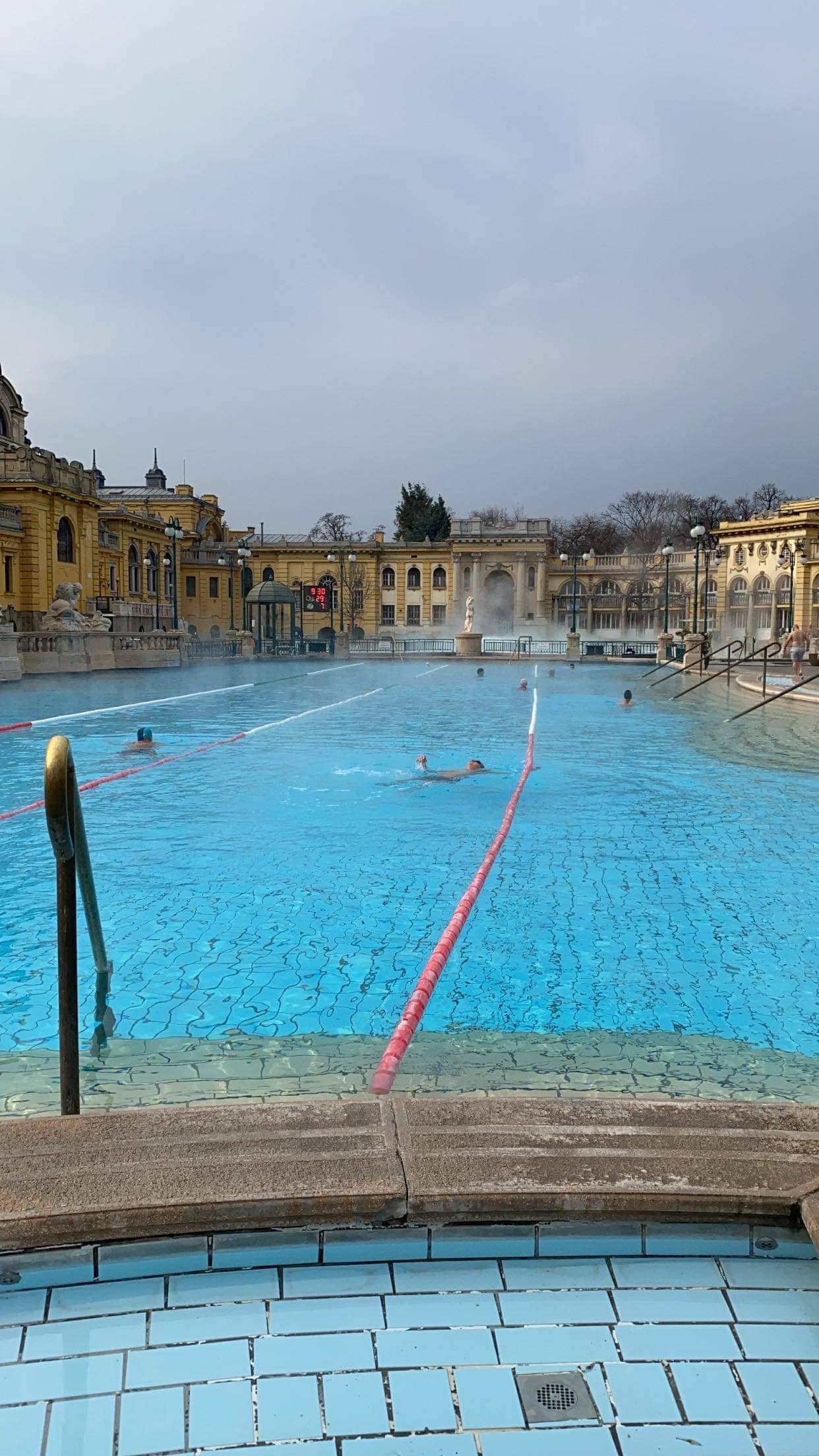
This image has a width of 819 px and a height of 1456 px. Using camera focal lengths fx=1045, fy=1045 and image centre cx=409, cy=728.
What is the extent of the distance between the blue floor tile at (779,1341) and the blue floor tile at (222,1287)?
1.14 m

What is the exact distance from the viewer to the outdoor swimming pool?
5.08 m

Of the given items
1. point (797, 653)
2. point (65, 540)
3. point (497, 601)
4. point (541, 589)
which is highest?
point (65, 540)

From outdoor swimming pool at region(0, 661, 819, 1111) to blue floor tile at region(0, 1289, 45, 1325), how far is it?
1.86m

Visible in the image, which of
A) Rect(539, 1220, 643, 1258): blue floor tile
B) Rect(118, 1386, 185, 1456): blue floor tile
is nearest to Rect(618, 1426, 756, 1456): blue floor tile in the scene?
Rect(539, 1220, 643, 1258): blue floor tile

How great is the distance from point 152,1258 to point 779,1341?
1.56 metres

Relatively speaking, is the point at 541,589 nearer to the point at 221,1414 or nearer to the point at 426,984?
the point at 426,984

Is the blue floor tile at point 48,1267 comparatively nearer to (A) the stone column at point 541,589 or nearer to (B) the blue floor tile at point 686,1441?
(B) the blue floor tile at point 686,1441

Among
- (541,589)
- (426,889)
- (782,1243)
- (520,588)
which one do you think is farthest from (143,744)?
(541,589)

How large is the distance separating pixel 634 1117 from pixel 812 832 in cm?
715

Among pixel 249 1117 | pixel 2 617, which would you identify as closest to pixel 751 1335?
pixel 249 1117

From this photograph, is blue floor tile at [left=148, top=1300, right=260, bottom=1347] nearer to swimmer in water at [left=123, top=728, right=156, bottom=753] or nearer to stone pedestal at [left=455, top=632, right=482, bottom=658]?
swimmer in water at [left=123, top=728, right=156, bottom=753]

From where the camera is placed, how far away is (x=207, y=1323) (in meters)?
2.53

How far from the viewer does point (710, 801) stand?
11.2 metres

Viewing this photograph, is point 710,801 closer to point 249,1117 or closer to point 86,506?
point 249,1117
